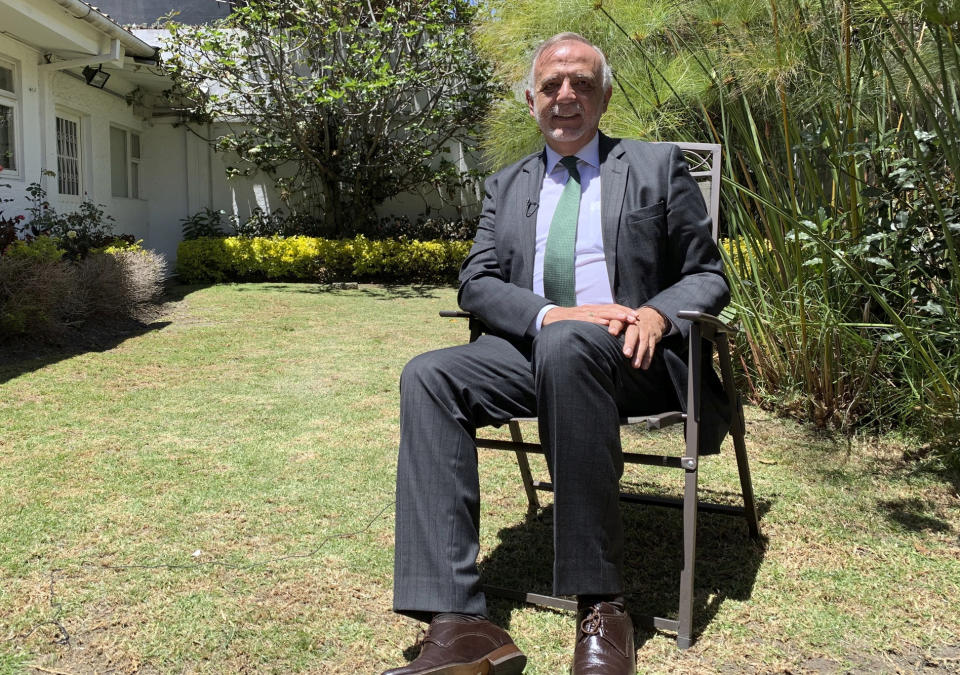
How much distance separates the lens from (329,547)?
2709mm

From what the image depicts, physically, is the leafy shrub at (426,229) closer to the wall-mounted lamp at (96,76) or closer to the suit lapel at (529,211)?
the wall-mounted lamp at (96,76)

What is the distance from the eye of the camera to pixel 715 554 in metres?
2.70

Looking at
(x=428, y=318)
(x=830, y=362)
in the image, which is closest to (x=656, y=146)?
(x=830, y=362)

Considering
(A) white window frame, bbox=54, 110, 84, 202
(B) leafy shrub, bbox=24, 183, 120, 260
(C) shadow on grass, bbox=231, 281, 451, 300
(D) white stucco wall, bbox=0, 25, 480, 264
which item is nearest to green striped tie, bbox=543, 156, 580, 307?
(B) leafy shrub, bbox=24, 183, 120, 260

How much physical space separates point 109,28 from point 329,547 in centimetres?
903

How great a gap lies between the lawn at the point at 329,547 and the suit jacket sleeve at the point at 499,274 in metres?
0.78

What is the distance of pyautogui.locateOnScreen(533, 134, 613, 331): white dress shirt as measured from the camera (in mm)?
2482

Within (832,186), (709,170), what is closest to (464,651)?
(709,170)

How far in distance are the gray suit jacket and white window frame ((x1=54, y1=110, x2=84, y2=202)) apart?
9.64 m

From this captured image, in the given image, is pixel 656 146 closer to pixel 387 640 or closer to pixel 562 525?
pixel 562 525

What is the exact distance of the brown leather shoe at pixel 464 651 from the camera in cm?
181

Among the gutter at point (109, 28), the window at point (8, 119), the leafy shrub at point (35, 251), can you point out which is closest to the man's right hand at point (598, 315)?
the leafy shrub at point (35, 251)

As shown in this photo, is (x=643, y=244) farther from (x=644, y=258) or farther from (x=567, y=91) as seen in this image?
(x=567, y=91)

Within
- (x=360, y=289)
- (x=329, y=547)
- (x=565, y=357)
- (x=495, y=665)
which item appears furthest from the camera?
(x=360, y=289)
